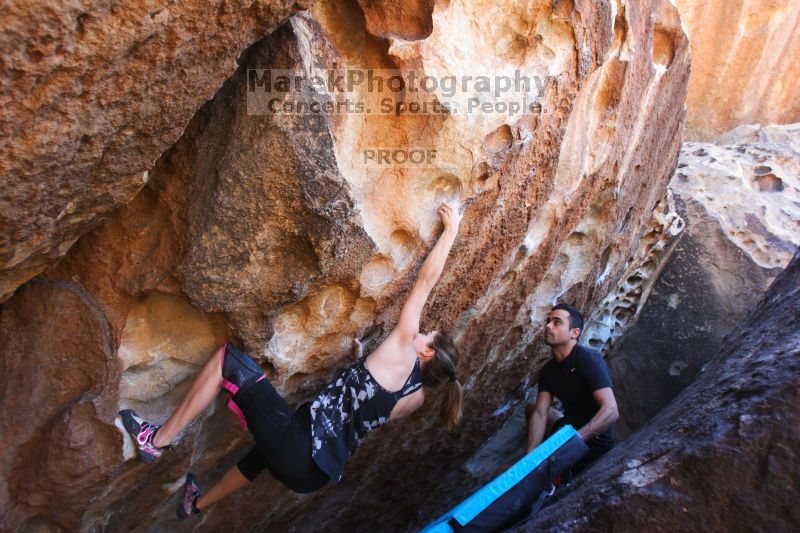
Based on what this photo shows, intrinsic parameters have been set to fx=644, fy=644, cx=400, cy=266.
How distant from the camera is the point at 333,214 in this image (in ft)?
6.53

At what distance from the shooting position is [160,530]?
102 inches

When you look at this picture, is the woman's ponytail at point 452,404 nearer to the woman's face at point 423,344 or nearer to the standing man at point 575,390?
the woman's face at point 423,344

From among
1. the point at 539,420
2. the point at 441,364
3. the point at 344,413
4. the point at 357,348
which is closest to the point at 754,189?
the point at 539,420

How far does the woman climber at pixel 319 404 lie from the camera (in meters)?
2.07

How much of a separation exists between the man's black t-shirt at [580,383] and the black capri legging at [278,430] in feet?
3.94

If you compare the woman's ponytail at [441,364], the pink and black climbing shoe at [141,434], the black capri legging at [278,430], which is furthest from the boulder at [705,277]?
the pink and black climbing shoe at [141,434]

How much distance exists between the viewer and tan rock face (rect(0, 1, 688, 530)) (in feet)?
6.30

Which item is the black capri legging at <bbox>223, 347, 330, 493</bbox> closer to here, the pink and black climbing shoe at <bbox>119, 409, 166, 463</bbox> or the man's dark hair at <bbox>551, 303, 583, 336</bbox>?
the pink and black climbing shoe at <bbox>119, 409, 166, 463</bbox>

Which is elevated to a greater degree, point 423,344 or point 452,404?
point 423,344

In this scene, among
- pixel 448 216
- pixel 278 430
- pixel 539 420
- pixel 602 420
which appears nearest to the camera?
pixel 278 430

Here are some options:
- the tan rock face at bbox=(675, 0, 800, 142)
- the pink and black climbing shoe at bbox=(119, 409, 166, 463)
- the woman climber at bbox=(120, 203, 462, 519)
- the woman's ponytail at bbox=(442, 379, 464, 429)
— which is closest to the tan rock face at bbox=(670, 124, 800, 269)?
the tan rock face at bbox=(675, 0, 800, 142)

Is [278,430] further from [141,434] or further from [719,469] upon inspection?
[719,469]

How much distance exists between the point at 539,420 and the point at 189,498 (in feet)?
5.13

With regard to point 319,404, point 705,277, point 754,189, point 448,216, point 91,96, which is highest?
point 91,96
